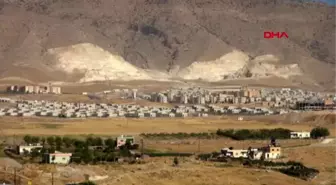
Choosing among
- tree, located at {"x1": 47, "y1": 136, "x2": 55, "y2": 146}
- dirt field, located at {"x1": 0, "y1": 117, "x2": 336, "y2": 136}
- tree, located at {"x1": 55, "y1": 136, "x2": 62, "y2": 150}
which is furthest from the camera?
dirt field, located at {"x1": 0, "y1": 117, "x2": 336, "y2": 136}

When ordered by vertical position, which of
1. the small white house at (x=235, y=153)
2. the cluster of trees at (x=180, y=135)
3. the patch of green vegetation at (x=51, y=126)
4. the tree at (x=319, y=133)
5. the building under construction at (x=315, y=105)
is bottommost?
the small white house at (x=235, y=153)

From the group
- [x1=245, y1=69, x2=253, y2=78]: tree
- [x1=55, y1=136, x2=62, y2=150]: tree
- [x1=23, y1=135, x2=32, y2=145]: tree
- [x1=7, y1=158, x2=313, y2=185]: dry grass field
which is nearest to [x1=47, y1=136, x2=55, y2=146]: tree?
[x1=55, y1=136, x2=62, y2=150]: tree

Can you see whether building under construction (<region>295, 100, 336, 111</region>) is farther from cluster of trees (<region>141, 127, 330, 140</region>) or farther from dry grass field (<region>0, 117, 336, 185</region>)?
cluster of trees (<region>141, 127, 330, 140</region>)

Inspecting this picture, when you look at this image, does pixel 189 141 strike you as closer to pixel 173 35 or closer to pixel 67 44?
pixel 67 44

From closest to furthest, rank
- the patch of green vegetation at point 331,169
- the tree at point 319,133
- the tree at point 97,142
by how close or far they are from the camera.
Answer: the patch of green vegetation at point 331,169
the tree at point 97,142
the tree at point 319,133
